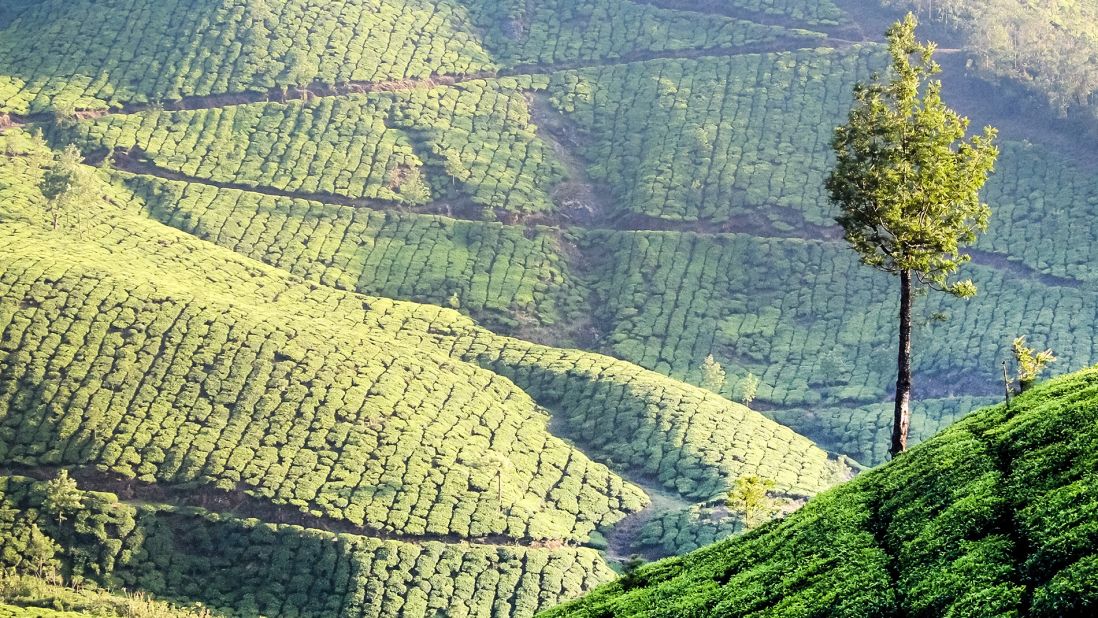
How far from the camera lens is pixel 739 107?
97.2 meters

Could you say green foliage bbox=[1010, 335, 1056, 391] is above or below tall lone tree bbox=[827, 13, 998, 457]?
below

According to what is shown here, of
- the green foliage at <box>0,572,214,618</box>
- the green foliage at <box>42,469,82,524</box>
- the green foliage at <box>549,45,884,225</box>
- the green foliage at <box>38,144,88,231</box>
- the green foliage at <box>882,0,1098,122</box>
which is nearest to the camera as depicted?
the green foliage at <box>0,572,214,618</box>

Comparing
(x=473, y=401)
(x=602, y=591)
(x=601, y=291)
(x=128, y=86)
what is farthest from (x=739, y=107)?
(x=602, y=591)

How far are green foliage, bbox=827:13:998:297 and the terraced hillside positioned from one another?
25.0m

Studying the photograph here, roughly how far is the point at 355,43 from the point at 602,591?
3108 inches

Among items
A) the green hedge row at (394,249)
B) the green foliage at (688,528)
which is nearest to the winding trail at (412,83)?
the green hedge row at (394,249)

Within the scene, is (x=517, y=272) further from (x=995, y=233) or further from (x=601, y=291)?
(x=995, y=233)

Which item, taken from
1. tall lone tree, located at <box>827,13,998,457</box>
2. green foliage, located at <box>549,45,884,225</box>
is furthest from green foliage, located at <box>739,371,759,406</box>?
tall lone tree, located at <box>827,13,998,457</box>

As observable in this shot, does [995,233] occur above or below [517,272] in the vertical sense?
above

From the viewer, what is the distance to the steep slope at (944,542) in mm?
20359

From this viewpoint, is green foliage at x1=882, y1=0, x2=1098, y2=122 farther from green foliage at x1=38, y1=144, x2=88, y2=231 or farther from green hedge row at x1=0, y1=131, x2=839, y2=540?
green foliage at x1=38, y1=144, x2=88, y2=231

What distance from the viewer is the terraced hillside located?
192 feet

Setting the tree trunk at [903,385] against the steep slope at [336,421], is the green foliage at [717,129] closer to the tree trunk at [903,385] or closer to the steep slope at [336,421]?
the steep slope at [336,421]

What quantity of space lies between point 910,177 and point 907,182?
0.23m
